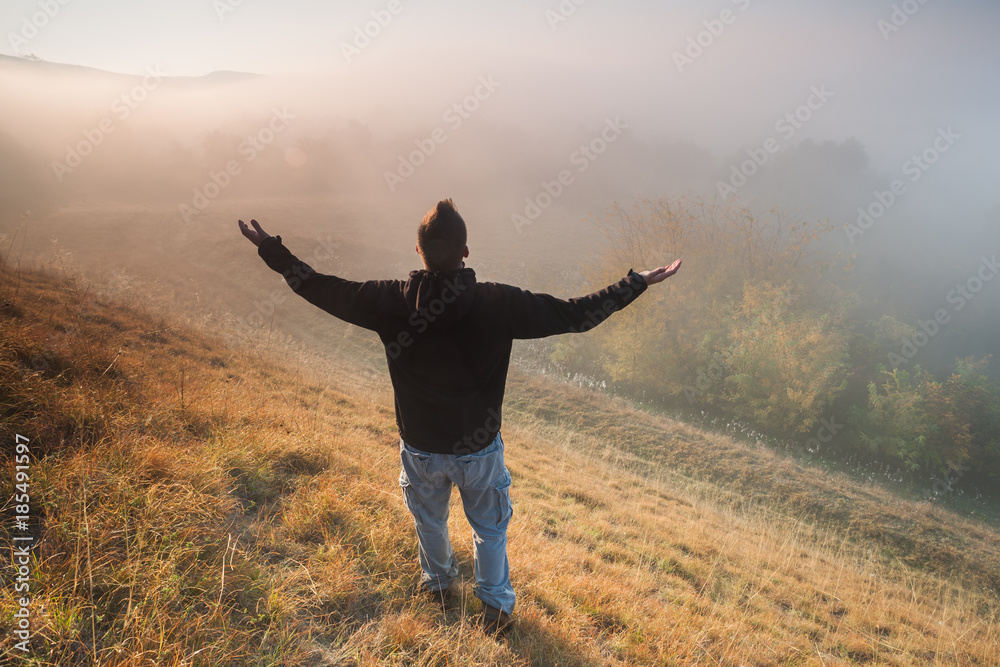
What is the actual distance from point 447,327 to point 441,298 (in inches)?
7.5

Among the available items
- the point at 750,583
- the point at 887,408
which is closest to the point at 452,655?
the point at 750,583

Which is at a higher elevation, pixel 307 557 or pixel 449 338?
pixel 449 338

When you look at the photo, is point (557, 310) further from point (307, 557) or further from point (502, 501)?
point (307, 557)

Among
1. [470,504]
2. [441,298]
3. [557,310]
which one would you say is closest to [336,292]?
[441,298]

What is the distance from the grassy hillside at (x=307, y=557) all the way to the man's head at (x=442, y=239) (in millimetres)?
2529

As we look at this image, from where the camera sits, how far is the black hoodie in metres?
2.65

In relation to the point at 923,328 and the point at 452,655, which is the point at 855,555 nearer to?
the point at 452,655

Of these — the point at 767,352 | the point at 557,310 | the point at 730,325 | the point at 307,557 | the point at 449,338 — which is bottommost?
the point at 307,557

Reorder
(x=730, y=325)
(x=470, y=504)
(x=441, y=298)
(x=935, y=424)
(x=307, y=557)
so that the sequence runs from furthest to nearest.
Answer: (x=730, y=325) < (x=935, y=424) < (x=307, y=557) < (x=470, y=504) < (x=441, y=298)

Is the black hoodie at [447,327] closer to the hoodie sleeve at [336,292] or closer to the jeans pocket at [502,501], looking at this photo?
the hoodie sleeve at [336,292]

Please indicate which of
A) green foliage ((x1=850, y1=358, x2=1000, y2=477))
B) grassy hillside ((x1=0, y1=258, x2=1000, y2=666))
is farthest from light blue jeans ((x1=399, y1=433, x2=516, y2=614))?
green foliage ((x1=850, y1=358, x2=1000, y2=477))

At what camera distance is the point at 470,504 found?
119 inches

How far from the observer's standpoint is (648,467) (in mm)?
14773

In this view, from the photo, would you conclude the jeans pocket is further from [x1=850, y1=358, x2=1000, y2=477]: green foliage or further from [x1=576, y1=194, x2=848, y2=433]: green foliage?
[x1=850, y1=358, x2=1000, y2=477]: green foliage
